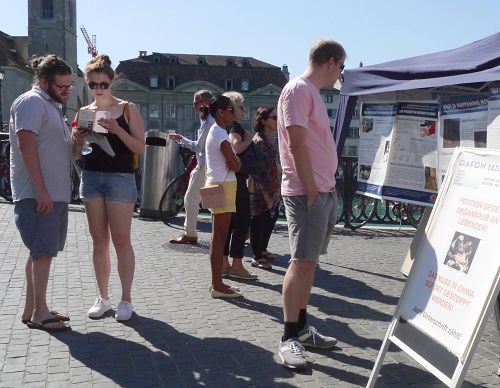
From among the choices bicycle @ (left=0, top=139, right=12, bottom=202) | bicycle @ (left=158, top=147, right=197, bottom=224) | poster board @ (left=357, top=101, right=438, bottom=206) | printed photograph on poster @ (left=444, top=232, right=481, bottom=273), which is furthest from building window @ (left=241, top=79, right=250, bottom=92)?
printed photograph on poster @ (left=444, top=232, right=481, bottom=273)

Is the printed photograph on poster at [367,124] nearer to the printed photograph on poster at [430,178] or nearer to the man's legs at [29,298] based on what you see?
the printed photograph on poster at [430,178]

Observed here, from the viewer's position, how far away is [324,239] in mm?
4156

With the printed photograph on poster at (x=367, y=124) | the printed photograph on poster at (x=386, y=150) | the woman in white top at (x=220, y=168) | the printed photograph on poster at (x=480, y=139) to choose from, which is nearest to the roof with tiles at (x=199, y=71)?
the printed photograph on poster at (x=367, y=124)

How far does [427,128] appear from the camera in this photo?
5223mm

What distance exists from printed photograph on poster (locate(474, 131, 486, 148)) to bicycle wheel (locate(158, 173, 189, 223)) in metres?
6.09

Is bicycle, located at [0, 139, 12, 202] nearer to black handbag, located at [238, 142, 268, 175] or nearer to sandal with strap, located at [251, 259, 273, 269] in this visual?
sandal with strap, located at [251, 259, 273, 269]

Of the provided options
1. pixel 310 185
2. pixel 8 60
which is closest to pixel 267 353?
pixel 310 185

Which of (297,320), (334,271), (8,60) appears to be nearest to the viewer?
(297,320)

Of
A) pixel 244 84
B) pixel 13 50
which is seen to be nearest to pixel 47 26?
pixel 13 50

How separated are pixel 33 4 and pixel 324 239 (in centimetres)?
10132

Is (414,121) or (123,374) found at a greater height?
(414,121)

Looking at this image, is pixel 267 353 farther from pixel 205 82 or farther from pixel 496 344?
pixel 205 82

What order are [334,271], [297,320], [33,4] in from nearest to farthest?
[297,320] < [334,271] < [33,4]

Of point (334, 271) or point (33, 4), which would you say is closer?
point (334, 271)
